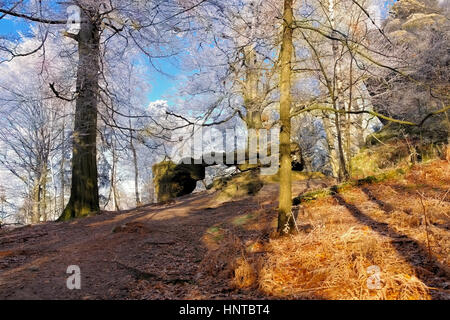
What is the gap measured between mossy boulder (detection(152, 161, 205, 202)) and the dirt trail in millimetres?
6549

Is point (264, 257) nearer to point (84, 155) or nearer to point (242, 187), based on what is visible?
point (242, 187)

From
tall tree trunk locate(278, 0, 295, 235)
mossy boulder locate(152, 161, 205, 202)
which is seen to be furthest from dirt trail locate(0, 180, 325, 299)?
mossy boulder locate(152, 161, 205, 202)

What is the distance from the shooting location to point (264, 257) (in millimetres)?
3393

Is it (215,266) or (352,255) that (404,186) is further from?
(215,266)

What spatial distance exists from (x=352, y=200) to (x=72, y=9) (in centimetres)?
850

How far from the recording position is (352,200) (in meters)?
6.03

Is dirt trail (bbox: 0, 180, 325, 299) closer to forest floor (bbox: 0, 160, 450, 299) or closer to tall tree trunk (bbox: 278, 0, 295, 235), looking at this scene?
forest floor (bbox: 0, 160, 450, 299)

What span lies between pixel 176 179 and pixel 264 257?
10.4m

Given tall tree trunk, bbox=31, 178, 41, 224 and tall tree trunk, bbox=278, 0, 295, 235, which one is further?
tall tree trunk, bbox=31, 178, 41, 224

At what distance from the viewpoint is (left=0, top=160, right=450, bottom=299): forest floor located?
248 centimetres

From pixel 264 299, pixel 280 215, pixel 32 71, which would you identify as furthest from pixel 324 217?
pixel 32 71

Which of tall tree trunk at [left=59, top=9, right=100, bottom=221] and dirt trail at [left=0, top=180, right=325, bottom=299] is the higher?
tall tree trunk at [left=59, top=9, right=100, bottom=221]

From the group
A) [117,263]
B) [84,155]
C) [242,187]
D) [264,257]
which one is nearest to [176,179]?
[242,187]

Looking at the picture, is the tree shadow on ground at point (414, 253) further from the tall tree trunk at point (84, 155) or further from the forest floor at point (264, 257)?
the tall tree trunk at point (84, 155)
